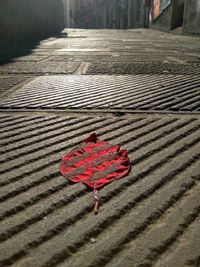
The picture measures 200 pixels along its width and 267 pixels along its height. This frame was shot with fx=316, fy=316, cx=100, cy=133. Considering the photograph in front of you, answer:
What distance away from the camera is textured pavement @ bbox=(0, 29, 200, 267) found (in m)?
0.89

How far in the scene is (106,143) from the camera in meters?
1.58

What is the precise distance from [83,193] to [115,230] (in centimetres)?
24

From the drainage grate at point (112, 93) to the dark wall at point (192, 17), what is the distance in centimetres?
876

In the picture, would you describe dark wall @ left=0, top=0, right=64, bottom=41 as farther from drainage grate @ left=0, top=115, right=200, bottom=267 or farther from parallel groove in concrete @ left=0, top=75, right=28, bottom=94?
drainage grate @ left=0, top=115, right=200, bottom=267

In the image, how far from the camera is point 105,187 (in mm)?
1194

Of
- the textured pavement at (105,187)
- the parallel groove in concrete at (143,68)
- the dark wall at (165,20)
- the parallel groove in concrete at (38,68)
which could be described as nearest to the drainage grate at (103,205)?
the textured pavement at (105,187)

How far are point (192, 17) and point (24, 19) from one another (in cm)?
599

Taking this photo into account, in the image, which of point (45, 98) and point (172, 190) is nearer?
point (172, 190)

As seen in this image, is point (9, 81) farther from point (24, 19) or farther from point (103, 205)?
point (24, 19)

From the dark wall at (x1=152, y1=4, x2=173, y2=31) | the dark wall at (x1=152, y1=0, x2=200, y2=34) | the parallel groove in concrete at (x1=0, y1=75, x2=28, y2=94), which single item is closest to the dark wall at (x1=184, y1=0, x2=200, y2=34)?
the dark wall at (x1=152, y1=0, x2=200, y2=34)

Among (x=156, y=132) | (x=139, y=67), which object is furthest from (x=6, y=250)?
(x=139, y=67)

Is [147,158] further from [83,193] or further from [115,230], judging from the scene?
[115,230]

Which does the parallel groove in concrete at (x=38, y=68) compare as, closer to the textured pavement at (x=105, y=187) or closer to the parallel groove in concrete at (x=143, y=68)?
the parallel groove in concrete at (x=143, y=68)

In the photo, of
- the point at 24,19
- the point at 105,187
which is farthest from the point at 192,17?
the point at 105,187
